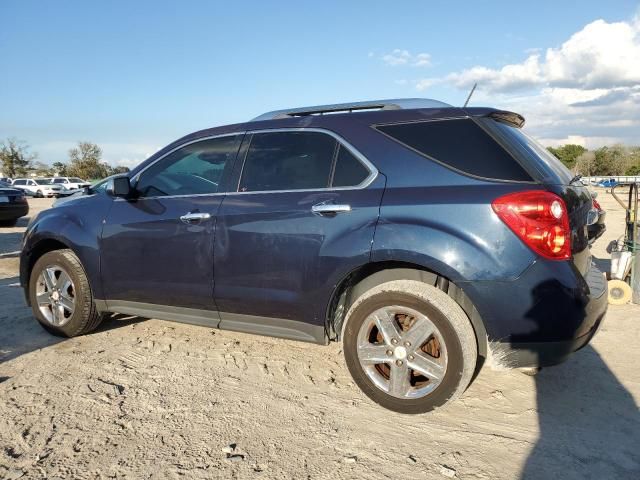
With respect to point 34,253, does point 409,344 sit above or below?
below

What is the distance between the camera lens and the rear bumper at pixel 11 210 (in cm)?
1323

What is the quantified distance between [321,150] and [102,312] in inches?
95.8

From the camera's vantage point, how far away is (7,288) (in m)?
6.30

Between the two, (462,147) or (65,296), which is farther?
(65,296)

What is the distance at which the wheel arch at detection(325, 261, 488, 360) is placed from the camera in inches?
114

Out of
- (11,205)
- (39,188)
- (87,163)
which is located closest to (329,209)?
(11,205)

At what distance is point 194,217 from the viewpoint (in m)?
3.61

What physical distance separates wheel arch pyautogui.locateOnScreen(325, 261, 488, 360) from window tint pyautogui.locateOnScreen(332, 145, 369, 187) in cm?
55

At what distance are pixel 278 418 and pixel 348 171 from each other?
1.59 meters

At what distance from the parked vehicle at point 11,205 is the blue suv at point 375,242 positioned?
11.3m

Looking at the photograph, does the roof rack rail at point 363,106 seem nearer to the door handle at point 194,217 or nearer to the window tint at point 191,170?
the window tint at point 191,170

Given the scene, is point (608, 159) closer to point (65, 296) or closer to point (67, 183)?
point (67, 183)

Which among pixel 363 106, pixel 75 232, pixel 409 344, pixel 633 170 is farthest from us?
pixel 633 170

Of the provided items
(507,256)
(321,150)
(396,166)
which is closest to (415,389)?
(507,256)
